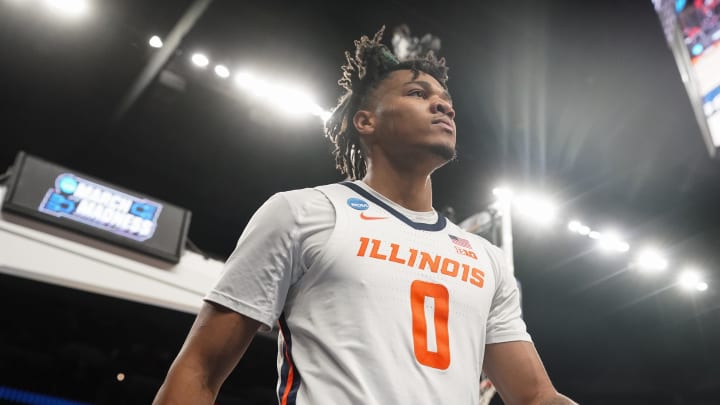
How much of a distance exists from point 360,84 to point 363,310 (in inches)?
38.5

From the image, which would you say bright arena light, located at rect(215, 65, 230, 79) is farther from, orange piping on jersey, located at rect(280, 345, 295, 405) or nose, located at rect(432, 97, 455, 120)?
orange piping on jersey, located at rect(280, 345, 295, 405)

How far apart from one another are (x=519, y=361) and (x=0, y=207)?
13.2 feet

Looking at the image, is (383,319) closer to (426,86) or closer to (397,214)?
(397,214)

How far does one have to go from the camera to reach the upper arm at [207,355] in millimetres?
1047

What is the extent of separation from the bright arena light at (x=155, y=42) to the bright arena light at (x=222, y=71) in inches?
22.7

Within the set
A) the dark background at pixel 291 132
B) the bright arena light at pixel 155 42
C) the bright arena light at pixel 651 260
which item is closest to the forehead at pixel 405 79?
the dark background at pixel 291 132

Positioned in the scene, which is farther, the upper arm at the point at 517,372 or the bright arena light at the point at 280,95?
the bright arena light at the point at 280,95

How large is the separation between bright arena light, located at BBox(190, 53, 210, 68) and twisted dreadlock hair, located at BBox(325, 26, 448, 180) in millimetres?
4245

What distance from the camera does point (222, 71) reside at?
5973mm

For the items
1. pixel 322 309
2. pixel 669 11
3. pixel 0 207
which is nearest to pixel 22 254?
pixel 0 207

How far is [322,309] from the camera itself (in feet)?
3.87

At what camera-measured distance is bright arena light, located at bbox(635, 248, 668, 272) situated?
8.19 metres

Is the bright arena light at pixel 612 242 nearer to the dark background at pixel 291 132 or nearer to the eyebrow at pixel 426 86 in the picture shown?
the dark background at pixel 291 132

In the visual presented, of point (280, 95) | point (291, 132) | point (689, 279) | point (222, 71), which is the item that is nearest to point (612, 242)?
point (689, 279)
